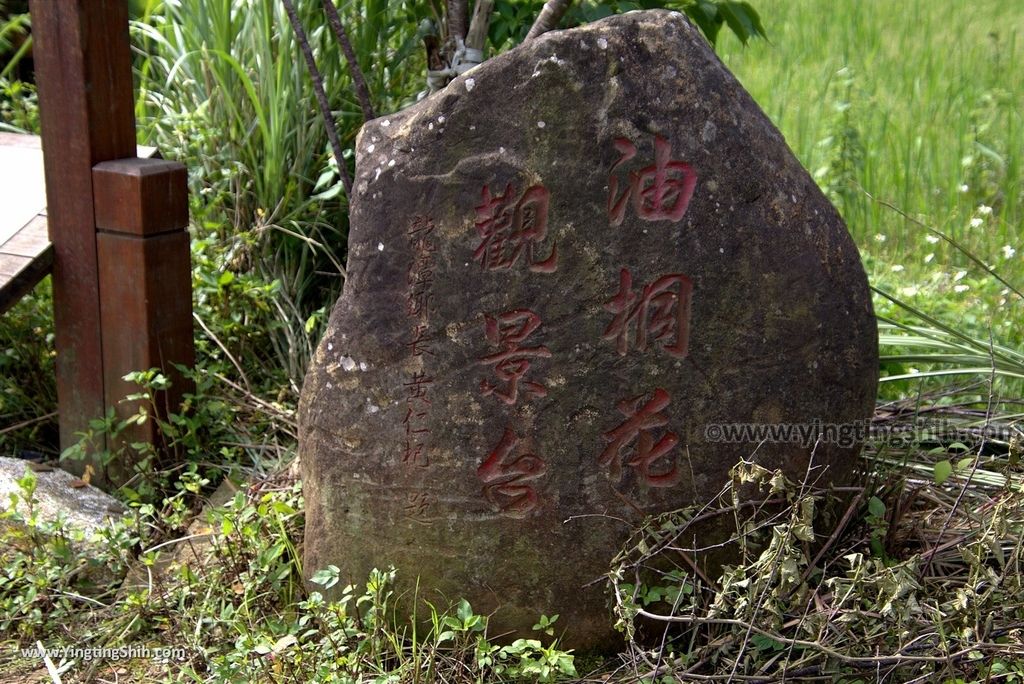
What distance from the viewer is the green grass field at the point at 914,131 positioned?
13.6ft

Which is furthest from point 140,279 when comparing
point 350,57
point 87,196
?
point 350,57

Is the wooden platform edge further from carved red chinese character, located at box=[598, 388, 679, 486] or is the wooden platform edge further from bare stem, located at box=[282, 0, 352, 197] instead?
carved red chinese character, located at box=[598, 388, 679, 486]

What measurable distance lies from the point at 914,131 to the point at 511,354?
11.5 ft

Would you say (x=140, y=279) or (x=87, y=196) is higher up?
(x=87, y=196)

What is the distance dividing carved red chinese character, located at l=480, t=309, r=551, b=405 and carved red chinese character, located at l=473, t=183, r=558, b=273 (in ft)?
0.35

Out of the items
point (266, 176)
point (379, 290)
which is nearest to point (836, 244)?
point (379, 290)

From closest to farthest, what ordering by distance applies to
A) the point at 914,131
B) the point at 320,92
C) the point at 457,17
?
the point at 457,17 < the point at 320,92 < the point at 914,131

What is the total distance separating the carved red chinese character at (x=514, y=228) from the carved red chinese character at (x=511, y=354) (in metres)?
0.11

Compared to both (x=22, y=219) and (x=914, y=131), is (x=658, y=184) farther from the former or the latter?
(x=914, y=131)

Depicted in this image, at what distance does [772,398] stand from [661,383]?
224 millimetres

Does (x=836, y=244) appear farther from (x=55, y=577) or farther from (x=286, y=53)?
(x=286, y=53)

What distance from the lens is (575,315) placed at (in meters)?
2.19

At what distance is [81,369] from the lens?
299 cm

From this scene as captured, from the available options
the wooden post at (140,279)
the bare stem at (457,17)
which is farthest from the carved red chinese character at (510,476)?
the bare stem at (457,17)
